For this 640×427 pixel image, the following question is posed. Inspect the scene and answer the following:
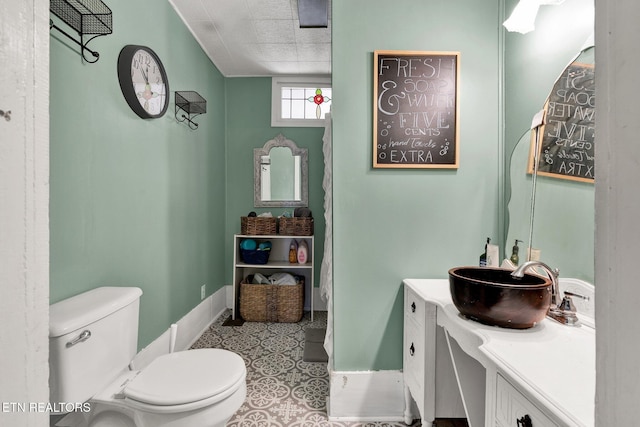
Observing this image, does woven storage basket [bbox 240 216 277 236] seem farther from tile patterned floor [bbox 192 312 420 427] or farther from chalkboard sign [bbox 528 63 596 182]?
chalkboard sign [bbox 528 63 596 182]

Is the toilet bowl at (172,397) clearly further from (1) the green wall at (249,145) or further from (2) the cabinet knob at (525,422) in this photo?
(1) the green wall at (249,145)

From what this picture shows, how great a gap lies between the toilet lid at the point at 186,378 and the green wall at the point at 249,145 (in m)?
2.03

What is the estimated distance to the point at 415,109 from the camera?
173 centimetres

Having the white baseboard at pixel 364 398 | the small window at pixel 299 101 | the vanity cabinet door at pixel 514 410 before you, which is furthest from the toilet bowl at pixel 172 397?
the small window at pixel 299 101

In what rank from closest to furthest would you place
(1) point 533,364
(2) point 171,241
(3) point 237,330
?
(1) point 533,364, (2) point 171,241, (3) point 237,330

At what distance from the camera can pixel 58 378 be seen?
1099mm

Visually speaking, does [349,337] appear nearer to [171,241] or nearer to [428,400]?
[428,400]

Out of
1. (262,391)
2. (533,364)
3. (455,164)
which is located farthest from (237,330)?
(533,364)

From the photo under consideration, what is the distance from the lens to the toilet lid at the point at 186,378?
1.20 meters

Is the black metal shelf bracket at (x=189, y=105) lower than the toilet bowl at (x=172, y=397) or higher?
higher

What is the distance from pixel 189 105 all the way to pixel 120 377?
1852 millimetres

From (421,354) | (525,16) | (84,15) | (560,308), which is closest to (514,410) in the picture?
(560,308)

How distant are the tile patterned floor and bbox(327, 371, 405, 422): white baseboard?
0.12 feet

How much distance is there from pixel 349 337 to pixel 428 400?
1.61 ft
